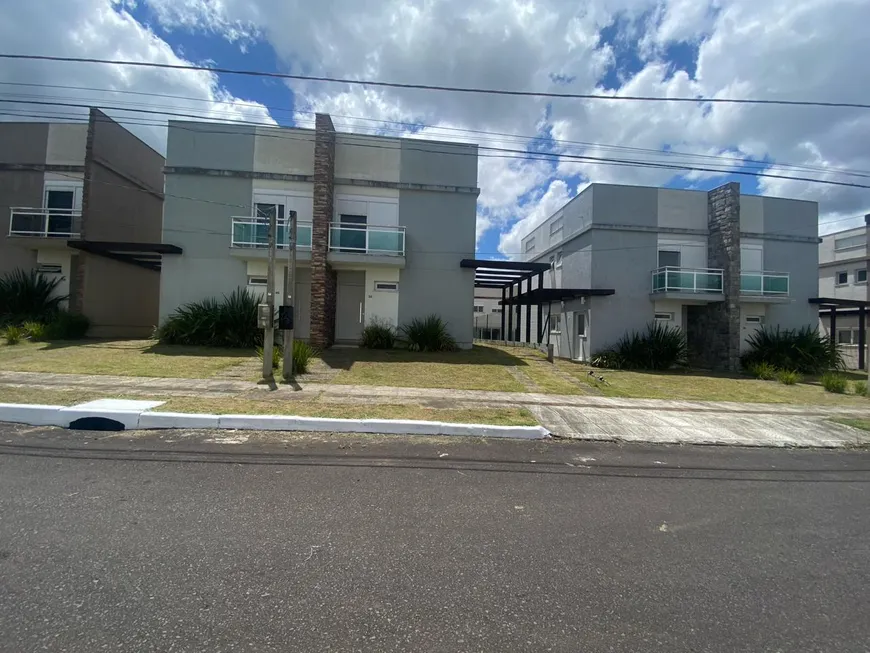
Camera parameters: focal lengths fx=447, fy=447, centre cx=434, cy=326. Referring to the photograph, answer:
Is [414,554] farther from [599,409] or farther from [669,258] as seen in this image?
[669,258]

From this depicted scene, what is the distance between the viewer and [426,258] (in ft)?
57.3

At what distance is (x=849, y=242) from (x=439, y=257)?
2861 centimetres

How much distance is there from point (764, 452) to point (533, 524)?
4775mm

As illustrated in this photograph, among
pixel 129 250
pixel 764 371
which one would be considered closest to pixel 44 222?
pixel 129 250

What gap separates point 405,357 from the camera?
14750 millimetres

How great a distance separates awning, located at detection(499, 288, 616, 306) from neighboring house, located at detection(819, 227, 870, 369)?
15.6m

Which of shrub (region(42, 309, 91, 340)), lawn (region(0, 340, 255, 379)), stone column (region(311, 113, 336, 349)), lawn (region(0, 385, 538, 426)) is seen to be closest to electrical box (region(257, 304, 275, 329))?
lawn (region(0, 340, 255, 379))

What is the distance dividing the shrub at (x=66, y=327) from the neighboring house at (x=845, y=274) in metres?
35.3

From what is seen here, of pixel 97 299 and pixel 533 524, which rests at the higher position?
pixel 97 299

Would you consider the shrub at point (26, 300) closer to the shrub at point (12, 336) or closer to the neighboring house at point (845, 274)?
the shrub at point (12, 336)

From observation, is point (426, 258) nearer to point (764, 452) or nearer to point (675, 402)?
point (675, 402)

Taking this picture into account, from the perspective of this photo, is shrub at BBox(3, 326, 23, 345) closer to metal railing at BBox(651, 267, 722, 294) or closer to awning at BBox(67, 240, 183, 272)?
awning at BBox(67, 240, 183, 272)

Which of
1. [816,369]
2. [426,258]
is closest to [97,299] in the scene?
[426,258]

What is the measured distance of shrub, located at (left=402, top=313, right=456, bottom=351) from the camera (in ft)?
53.1
